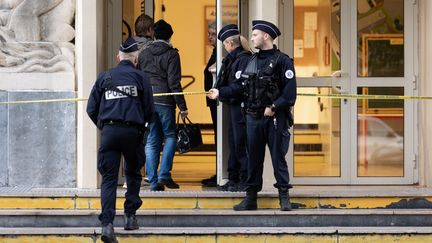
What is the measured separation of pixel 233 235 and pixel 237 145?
1.52 metres

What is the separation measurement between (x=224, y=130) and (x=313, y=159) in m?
1.22

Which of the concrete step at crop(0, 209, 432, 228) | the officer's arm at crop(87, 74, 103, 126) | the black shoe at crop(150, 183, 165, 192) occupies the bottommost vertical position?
the concrete step at crop(0, 209, 432, 228)

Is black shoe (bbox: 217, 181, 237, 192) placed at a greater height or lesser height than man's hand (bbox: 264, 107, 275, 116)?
lesser

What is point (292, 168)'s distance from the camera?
1352 centimetres

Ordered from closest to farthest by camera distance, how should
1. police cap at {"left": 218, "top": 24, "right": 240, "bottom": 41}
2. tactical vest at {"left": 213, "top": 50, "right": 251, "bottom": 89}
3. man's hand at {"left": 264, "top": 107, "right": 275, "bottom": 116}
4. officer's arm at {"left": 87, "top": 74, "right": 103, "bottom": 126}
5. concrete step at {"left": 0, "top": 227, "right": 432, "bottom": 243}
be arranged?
1. officer's arm at {"left": 87, "top": 74, "right": 103, "bottom": 126}
2. concrete step at {"left": 0, "top": 227, "right": 432, "bottom": 243}
3. man's hand at {"left": 264, "top": 107, "right": 275, "bottom": 116}
4. tactical vest at {"left": 213, "top": 50, "right": 251, "bottom": 89}
5. police cap at {"left": 218, "top": 24, "right": 240, "bottom": 41}

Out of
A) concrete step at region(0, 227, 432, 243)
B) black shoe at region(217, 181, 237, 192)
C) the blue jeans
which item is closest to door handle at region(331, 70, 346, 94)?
black shoe at region(217, 181, 237, 192)

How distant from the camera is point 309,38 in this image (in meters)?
13.6

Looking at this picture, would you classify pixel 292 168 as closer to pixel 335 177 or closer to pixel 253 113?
pixel 335 177

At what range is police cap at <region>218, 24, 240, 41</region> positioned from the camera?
40.6 feet

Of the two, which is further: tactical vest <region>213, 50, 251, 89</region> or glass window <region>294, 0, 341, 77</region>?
glass window <region>294, 0, 341, 77</region>

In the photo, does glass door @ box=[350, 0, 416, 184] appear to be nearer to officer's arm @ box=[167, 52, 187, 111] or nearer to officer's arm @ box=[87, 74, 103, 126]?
officer's arm @ box=[167, 52, 187, 111]

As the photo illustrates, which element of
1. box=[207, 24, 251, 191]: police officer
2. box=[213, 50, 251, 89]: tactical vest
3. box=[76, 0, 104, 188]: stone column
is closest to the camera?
box=[207, 24, 251, 191]: police officer

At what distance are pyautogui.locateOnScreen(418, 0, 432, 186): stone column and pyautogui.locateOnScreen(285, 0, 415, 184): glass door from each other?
0.16 metres

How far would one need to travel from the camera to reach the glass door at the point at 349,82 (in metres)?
13.5
